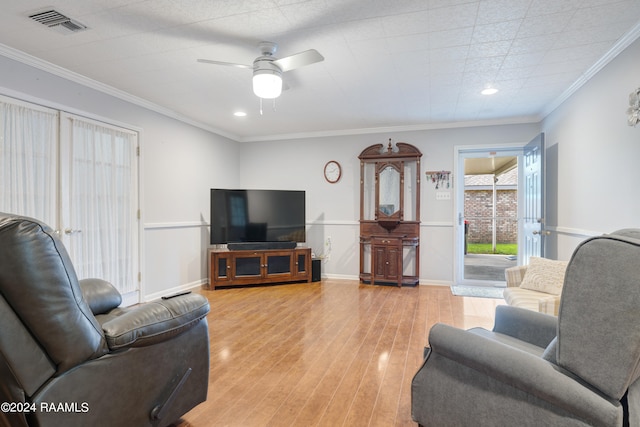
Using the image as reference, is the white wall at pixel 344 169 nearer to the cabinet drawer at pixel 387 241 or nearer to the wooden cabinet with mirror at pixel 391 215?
the wooden cabinet with mirror at pixel 391 215

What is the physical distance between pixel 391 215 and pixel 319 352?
3.04 metres

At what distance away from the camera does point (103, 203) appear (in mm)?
3701

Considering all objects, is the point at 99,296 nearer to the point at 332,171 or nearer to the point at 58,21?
the point at 58,21

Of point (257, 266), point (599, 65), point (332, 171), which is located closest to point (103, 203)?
point (257, 266)

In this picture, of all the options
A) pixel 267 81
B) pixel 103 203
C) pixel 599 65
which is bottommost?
pixel 103 203

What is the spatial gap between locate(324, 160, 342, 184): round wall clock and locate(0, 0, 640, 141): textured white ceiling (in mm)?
1506

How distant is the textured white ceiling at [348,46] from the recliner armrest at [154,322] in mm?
1880

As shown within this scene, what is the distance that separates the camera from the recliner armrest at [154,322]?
1384 millimetres

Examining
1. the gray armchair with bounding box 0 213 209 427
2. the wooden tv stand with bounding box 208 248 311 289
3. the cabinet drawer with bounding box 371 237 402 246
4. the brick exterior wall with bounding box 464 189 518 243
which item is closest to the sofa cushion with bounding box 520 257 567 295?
the cabinet drawer with bounding box 371 237 402 246

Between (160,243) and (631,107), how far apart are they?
4.98 meters

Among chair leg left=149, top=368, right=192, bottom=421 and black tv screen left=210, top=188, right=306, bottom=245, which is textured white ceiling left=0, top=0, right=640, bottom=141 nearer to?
black tv screen left=210, top=188, right=306, bottom=245

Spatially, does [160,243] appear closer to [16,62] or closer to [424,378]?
[16,62]

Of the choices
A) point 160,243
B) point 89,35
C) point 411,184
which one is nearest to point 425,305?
point 411,184

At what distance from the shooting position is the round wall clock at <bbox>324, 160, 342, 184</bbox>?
18.8 feet
